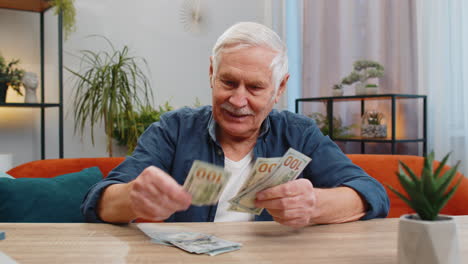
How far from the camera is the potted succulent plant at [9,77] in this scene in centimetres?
347

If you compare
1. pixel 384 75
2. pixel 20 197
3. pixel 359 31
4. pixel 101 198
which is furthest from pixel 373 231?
pixel 359 31

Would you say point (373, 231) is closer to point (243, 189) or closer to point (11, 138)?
point (243, 189)

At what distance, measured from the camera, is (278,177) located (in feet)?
3.52

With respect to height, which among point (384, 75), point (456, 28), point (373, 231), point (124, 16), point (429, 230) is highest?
point (124, 16)

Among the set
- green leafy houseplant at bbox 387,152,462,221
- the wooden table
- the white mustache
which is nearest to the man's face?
the white mustache

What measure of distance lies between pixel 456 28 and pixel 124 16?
2.87 meters

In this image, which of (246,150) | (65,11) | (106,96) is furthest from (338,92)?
(246,150)

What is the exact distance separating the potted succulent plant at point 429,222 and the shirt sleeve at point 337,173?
1.82 ft

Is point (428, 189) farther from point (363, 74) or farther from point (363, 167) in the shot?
point (363, 74)

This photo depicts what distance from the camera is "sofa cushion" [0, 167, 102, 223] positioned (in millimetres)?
1598

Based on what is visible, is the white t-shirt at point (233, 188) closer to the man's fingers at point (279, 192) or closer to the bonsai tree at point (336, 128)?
the man's fingers at point (279, 192)

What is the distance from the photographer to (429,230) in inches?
29.1

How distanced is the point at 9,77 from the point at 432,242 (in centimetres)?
346

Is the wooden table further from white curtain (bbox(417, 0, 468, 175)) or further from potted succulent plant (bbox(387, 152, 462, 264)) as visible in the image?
white curtain (bbox(417, 0, 468, 175))
